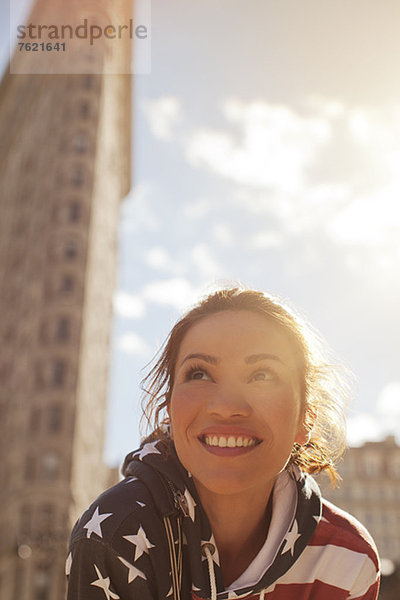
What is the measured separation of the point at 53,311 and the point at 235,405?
4800 cm

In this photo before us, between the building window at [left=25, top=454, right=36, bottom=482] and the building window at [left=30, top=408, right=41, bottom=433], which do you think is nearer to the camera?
the building window at [left=25, top=454, right=36, bottom=482]

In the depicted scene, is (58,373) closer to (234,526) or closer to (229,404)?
(234,526)

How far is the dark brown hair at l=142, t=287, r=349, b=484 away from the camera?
2.62 m

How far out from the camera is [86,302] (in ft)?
167

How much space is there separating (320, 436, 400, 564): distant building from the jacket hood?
8547 centimetres

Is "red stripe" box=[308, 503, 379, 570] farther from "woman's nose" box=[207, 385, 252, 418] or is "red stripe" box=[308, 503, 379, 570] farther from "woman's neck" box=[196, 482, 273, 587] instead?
"woman's nose" box=[207, 385, 252, 418]

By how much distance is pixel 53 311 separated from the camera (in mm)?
48750

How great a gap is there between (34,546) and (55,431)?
8063 mm

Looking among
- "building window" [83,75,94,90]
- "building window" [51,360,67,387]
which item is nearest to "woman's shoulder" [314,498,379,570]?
"building window" [51,360,67,387]

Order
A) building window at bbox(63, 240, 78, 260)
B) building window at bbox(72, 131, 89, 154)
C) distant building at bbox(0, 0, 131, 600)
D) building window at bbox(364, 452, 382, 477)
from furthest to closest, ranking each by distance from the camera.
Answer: building window at bbox(364, 452, 382, 477)
building window at bbox(72, 131, 89, 154)
building window at bbox(63, 240, 78, 260)
distant building at bbox(0, 0, 131, 600)

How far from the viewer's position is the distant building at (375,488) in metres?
83.8

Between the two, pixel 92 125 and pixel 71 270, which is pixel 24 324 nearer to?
pixel 71 270

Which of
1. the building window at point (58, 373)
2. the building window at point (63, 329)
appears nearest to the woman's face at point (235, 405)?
the building window at point (58, 373)

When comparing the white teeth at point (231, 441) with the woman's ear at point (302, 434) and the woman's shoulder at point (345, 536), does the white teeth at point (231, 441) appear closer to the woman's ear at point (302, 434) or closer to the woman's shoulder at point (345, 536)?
the woman's ear at point (302, 434)
